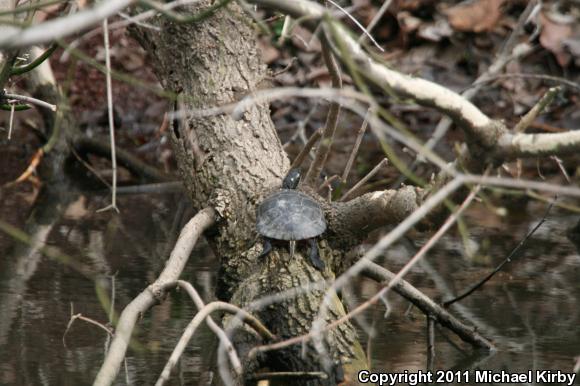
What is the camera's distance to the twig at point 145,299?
2586mm

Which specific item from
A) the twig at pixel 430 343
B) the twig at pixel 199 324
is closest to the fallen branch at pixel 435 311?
the twig at pixel 430 343

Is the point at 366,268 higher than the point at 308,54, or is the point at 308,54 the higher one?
the point at 308,54

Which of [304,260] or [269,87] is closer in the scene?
[304,260]

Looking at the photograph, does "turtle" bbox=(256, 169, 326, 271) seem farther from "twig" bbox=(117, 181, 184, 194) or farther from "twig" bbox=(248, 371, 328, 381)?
"twig" bbox=(117, 181, 184, 194)

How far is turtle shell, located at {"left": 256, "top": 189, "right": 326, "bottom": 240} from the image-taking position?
3316 mm

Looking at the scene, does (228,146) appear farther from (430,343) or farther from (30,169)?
(30,169)

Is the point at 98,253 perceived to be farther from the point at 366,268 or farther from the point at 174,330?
the point at 366,268

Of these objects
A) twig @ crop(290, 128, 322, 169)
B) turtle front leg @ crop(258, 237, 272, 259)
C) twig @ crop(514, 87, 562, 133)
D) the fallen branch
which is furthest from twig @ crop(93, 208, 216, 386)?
twig @ crop(514, 87, 562, 133)

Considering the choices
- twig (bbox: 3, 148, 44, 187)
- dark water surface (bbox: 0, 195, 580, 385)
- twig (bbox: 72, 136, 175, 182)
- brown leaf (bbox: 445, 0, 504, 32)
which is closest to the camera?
dark water surface (bbox: 0, 195, 580, 385)

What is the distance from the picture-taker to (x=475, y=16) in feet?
32.2

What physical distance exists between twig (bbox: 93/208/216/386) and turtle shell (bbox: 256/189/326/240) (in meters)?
0.20

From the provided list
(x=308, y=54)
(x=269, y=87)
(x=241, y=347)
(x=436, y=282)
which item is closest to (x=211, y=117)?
(x=269, y=87)

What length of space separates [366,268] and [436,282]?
99cm

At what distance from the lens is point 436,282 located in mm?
4527
